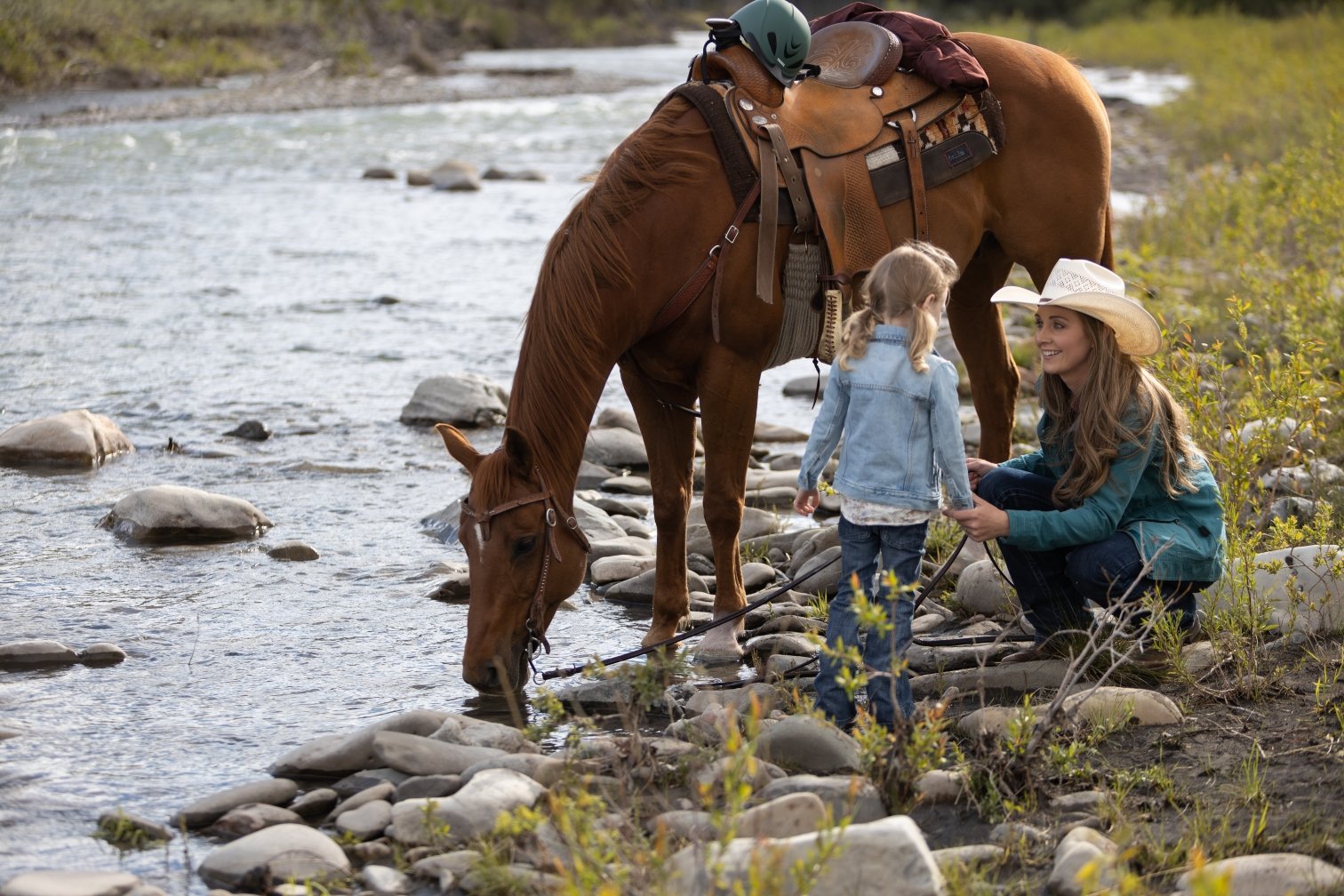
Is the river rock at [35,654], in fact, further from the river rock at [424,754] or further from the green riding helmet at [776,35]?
the green riding helmet at [776,35]

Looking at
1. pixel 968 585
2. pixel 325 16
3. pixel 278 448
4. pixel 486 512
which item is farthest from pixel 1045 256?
pixel 325 16

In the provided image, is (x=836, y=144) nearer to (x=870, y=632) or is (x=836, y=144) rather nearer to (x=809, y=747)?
(x=870, y=632)

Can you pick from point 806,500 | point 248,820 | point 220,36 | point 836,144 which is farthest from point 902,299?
point 220,36

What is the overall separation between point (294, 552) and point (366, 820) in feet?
8.55

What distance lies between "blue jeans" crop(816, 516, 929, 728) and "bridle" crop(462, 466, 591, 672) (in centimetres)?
85

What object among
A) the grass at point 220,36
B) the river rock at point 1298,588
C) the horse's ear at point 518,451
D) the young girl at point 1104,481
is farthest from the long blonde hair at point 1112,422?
the grass at point 220,36

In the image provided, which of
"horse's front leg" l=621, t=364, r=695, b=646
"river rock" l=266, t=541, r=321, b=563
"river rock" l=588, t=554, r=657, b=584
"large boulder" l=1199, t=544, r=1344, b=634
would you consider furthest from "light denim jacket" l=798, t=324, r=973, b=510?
"river rock" l=266, t=541, r=321, b=563

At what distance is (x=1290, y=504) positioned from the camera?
553 cm

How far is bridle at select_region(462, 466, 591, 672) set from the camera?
13.5 ft

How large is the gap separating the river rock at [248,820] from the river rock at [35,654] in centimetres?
148

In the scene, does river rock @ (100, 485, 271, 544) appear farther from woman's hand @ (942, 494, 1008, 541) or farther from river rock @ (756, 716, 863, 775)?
woman's hand @ (942, 494, 1008, 541)

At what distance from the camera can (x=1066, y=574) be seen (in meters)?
4.31

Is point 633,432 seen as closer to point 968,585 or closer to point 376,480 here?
point 376,480

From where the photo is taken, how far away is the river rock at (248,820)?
11.6ft
